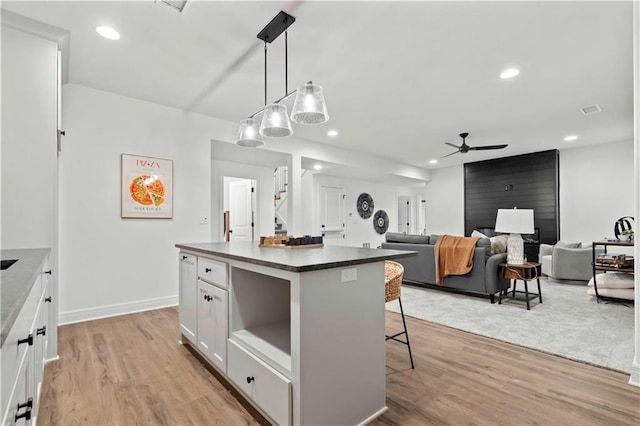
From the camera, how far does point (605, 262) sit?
3918mm

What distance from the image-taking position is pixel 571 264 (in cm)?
530

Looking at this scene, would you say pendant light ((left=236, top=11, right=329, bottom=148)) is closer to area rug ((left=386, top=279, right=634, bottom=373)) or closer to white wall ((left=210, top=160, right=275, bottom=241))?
area rug ((left=386, top=279, right=634, bottom=373))

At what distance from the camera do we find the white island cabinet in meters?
1.46

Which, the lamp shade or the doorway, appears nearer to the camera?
the lamp shade

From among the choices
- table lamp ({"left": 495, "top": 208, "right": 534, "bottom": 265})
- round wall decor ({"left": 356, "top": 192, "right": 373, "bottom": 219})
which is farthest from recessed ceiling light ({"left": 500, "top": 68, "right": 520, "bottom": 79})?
round wall decor ({"left": 356, "top": 192, "right": 373, "bottom": 219})

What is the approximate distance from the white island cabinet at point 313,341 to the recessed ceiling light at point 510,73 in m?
2.49

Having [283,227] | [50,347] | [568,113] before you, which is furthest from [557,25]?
[283,227]

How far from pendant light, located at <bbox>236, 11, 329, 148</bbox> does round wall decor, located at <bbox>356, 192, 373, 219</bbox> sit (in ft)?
21.6

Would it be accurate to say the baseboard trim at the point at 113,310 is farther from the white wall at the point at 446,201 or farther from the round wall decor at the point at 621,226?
the white wall at the point at 446,201

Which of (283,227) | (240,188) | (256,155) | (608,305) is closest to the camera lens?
(608,305)

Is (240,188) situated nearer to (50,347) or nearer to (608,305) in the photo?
(50,347)

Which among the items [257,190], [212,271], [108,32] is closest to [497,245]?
[212,271]

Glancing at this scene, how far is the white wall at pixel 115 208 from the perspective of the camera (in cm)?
342

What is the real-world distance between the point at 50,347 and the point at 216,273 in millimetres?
1558
